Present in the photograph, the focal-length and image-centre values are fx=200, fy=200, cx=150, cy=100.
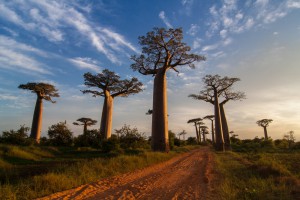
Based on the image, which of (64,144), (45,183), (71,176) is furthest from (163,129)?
(64,144)

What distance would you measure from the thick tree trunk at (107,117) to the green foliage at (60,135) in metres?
2.85

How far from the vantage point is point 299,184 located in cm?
378

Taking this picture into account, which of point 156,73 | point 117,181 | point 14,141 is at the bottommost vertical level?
point 117,181

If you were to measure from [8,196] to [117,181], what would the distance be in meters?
2.02

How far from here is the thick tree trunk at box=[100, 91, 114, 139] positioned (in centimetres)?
1709

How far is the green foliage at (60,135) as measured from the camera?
16348mm

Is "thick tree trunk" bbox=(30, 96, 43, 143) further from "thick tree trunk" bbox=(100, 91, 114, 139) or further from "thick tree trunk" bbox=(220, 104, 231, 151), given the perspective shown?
"thick tree trunk" bbox=(220, 104, 231, 151)

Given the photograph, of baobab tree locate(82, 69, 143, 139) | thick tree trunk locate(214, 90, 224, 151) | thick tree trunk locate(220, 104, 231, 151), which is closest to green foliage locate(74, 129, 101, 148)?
baobab tree locate(82, 69, 143, 139)

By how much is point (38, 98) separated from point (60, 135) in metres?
4.44

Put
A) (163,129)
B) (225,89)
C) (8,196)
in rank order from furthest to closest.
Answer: (225,89) → (163,129) → (8,196)

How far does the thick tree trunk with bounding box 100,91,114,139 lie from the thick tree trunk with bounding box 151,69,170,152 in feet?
23.3

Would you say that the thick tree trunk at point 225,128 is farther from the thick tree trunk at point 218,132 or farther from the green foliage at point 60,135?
the green foliage at point 60,135

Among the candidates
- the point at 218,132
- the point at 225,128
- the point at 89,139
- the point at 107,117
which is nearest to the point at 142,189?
the point at 89,139

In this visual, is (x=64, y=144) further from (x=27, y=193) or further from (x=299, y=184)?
(x=299, y=184)
